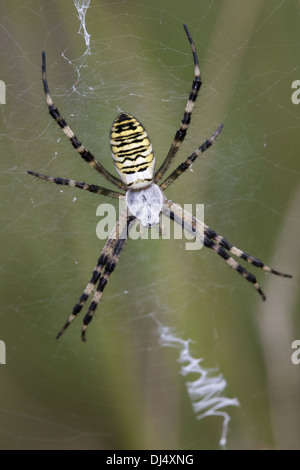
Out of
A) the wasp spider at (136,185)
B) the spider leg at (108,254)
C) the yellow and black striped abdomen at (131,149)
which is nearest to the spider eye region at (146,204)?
the wasp spider at (136,185)

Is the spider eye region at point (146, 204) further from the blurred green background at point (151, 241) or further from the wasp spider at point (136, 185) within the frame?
the blurred green background at point (151, 241)

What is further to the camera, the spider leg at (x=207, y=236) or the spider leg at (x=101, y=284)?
the spider leg at (x=207, y=236)

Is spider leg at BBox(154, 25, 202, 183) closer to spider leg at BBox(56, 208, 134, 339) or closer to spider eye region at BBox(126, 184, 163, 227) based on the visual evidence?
spider eye region at BBox(126, 184, 163, 227)

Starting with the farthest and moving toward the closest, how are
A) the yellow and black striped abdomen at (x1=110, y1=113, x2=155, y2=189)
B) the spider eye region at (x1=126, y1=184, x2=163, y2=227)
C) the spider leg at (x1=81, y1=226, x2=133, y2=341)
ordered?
the spider leg at (x1=81, y1=226, x2=133, y2=341) < the spider eye region at (x1=126, y1=184, x2=163, y2=227) < the yellow and black striped abdomen at (x1=110, y1=113, x2=155, y2=189)

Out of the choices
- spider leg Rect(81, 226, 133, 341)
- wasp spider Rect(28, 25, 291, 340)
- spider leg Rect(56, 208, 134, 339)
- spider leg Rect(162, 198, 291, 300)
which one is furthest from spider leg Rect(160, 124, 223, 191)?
spider leg Rect(81, 226, 133, 341)

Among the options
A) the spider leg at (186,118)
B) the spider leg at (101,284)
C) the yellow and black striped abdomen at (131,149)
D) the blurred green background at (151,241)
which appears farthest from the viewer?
the spider leg at (101,284)
